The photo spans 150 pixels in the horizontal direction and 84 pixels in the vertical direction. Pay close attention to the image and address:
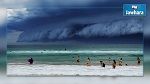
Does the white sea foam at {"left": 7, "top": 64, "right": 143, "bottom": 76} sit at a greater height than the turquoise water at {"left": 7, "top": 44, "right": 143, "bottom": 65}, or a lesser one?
lesser

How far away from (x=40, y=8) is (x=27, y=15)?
133 mm

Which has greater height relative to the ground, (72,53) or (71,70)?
(72,53)

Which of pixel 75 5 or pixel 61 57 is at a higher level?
pixel 75 5

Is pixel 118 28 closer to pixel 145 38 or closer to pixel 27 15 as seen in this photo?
pixel 145 38

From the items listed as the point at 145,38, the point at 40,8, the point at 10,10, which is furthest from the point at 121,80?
the point at 10,10

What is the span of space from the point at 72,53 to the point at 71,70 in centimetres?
16

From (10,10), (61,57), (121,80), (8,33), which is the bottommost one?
(121,80)

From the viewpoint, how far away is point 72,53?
9.39ft

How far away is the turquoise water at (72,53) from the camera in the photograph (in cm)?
285

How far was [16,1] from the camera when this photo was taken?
9.39 feet

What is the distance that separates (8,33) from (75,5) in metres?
0.65

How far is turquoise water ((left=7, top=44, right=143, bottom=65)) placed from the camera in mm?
2852

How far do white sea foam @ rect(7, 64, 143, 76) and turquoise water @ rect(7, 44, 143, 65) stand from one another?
0.13ft

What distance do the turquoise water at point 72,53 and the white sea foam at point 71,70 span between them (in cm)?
4
